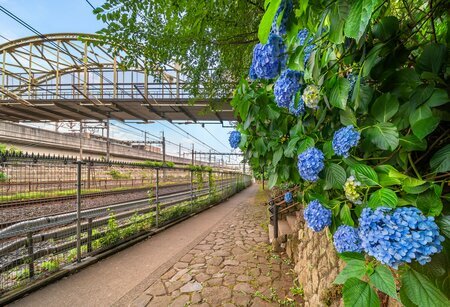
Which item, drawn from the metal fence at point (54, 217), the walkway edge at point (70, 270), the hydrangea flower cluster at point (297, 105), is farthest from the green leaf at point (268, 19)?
the walkway edge at point (70, 270)

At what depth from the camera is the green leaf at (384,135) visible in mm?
730

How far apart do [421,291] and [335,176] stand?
1.40 feet

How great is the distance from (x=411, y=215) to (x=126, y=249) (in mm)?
4949

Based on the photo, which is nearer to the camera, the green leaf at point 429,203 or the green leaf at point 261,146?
the green leaf at point 429,203

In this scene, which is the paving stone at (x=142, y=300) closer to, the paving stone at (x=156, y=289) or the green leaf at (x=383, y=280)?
the paving stone at (x=156, y=289)

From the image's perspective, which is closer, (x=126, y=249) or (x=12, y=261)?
(x=12, y=261)

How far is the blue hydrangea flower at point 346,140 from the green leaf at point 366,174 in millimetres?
67

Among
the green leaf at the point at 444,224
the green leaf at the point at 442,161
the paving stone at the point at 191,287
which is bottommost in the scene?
the paving stone at the point at 191,287

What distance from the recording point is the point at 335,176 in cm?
92

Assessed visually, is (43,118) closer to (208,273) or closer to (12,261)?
(12,261)

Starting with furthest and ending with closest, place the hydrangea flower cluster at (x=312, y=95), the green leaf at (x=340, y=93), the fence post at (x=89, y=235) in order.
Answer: the fence post at (x=89, y=235) < the hydrangea flower cluster at (x=312, y=95) < the green leaf at (x=340, y=93)

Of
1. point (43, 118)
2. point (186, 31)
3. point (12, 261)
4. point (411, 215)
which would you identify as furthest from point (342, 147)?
point (43, 118)

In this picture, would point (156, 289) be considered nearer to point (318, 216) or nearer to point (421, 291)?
point (318, 216)

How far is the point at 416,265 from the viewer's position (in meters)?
0.71
